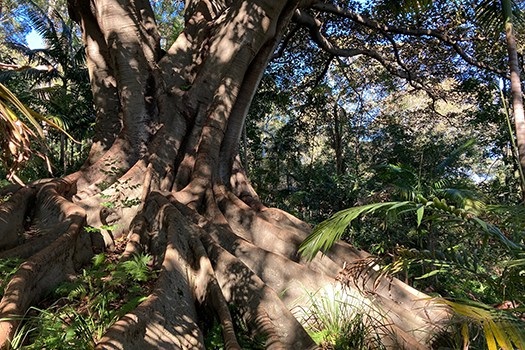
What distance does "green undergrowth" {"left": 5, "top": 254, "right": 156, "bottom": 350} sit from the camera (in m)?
2.46

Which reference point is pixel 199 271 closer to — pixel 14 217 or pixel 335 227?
pixel 335 227

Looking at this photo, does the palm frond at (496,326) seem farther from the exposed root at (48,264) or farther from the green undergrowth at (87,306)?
the exposed root at (48,264)

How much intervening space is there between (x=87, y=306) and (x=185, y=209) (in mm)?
1822

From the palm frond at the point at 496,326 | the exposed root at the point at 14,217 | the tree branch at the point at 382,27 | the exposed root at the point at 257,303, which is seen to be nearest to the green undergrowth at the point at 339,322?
the exposed root at the point at 257,303

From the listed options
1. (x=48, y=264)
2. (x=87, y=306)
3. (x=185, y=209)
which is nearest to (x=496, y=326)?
(x=87, y=306)

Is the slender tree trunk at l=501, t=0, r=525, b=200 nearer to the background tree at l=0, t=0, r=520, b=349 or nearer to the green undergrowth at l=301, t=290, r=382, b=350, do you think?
the background tree at l=0, t=0, r=520, b=349

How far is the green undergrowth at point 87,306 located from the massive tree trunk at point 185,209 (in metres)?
0.15

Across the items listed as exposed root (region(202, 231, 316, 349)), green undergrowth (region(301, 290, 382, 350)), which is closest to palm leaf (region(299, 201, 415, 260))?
exposed root (region(202, 231, 316, 349))

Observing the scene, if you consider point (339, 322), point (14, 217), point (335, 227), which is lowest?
point (339, 322)

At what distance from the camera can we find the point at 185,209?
15.2ft

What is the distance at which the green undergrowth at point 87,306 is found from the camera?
2.46 meters

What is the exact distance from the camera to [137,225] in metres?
4.33

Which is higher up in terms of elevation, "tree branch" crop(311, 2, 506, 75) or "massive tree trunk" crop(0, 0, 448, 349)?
"tree branch" crop(311, 2, 506, 75)

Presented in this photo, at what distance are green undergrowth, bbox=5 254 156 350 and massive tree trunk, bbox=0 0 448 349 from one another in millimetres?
147
